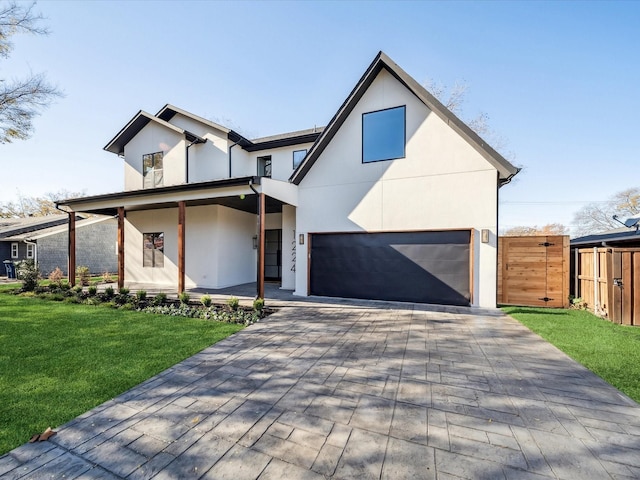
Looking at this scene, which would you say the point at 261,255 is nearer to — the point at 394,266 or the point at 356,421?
the point at 394,266

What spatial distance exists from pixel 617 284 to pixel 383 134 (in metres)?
6.71

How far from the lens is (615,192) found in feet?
86.3

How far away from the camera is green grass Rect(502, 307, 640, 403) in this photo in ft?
11.7

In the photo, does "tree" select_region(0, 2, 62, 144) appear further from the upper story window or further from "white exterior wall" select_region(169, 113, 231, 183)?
"white exterior wall" select_region(169, 113, 231, 183)

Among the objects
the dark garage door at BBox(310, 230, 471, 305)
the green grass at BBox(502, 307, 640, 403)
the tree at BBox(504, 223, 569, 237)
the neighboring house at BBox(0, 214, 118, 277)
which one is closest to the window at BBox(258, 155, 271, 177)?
the dark garage door at BBox(310, 230, 471, 305)

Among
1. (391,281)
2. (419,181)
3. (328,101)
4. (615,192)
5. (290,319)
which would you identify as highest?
(328,101)

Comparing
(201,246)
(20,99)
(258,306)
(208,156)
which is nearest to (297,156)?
(208,156)

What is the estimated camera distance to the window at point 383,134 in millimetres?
8156

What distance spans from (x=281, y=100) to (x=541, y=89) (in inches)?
420

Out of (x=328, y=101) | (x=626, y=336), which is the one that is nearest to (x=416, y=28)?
(x=328, y=101)

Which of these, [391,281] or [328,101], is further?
[328,101]

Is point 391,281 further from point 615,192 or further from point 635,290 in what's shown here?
point 615,192

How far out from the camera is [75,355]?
421 cm

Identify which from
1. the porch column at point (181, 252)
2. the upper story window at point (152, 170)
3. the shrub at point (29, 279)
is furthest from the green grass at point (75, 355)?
the upper story window at point (152, 170)
